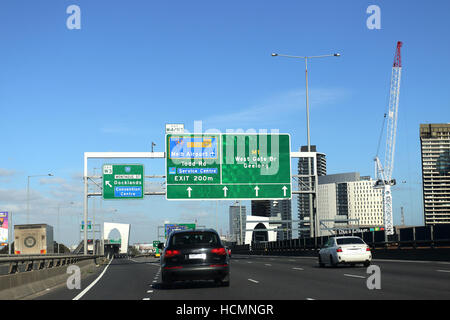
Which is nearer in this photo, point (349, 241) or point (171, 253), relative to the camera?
point (171, 253)

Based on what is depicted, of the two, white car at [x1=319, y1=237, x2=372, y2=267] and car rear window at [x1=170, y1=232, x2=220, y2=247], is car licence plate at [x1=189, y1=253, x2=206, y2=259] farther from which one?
white car at [x1=319, y1=237, x2=372, y2=267]

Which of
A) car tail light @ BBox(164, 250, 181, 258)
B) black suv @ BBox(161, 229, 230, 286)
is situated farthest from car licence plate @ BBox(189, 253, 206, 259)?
car tail light @ BBox(164, 250, 181, 258)

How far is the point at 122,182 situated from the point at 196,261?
27790 millimetres

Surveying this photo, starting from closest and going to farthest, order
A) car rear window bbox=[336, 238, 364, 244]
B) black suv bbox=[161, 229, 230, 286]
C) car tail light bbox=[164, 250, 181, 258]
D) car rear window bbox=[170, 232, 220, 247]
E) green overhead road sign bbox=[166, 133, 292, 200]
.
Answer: black suv bbox=[161, 229, 230, 286]
car tail light bbox=[164, 250, 181, 258]
car rear window bbox=[170, 232, 220, 247]
car rear window bbox=[336, 238, 364, 244]
green overhead road sign bbox=[166, 133, 292, 200]

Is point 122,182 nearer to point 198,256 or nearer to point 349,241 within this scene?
point 349,241

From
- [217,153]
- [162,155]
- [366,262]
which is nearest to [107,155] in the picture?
[162,155]

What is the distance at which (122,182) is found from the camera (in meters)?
44.2

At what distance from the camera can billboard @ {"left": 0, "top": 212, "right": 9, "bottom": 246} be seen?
83.1 meters

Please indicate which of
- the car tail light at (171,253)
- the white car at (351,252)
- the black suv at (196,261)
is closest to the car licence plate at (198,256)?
the black suv at (196,261)

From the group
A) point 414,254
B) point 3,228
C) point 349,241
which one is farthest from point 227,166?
point 3,228

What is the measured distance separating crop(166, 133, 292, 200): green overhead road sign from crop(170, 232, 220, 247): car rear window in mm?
24434

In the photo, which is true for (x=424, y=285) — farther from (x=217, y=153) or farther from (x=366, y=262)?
(x=217, y=153)

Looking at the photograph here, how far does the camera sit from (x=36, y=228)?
55188 mm
